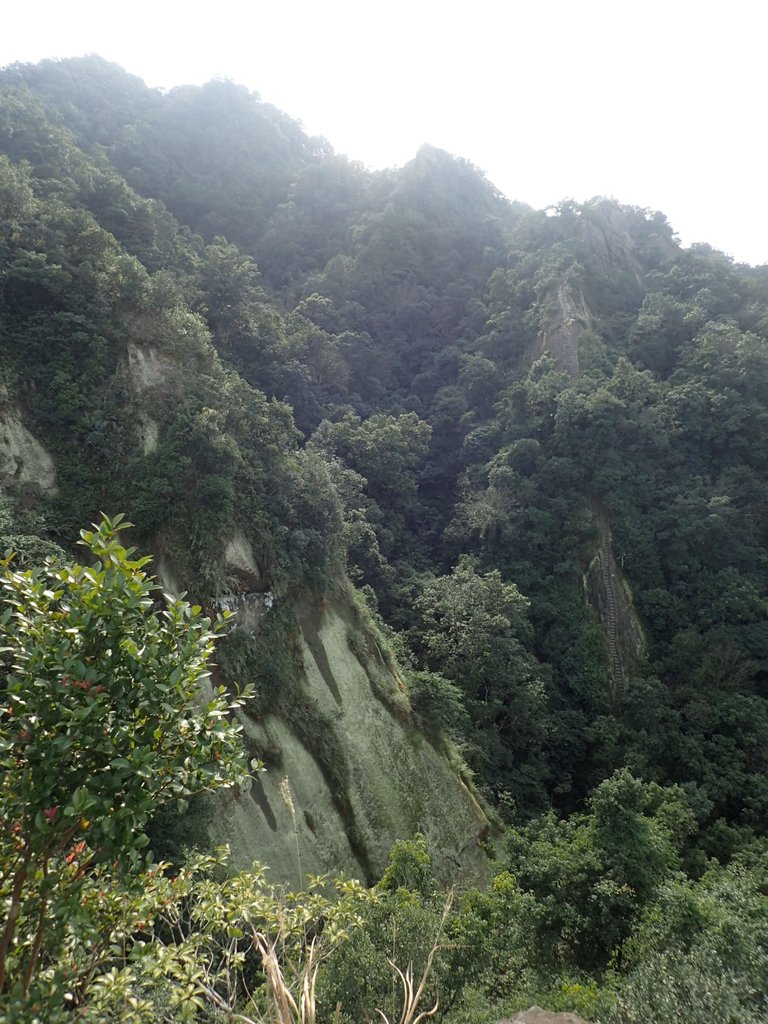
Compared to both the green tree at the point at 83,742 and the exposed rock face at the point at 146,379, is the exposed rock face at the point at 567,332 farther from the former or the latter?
the green tree at the point at 83,742

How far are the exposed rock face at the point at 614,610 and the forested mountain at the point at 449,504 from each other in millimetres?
101

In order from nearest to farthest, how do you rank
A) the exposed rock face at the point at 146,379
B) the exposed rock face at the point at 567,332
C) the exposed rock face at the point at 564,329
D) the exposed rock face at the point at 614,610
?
the exposed rock face at the point at 146,379 → the exposed rock face at the point at 614,610 → the exposed rock face at the point at 567,332 → the exposed rock face at the point at 564,329

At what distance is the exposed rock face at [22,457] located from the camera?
12.3 m

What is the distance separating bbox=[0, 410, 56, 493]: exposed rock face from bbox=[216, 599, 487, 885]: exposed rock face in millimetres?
7060

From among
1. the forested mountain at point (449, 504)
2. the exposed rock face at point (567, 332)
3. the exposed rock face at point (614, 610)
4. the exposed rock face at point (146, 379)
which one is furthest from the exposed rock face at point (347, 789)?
the exposed rock face at point (567, 332)

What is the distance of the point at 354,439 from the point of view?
27.7 m

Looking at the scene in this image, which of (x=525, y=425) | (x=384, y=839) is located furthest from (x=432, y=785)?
(x=525, y=425)

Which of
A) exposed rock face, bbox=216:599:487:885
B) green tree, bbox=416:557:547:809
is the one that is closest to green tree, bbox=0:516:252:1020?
exposed rock face, bbox=216:599:487:885

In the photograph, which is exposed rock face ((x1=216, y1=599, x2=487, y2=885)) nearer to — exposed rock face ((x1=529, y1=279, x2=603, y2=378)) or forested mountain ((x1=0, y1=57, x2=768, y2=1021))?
forested mountain ((x1=0, y1=57, x2=768, y2=1021))

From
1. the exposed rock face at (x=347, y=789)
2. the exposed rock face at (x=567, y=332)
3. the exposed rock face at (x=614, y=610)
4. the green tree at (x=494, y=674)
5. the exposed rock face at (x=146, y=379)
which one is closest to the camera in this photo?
the exposed rock face at (x=347, y=789)

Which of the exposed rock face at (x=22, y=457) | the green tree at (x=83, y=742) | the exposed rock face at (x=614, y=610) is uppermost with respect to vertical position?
the exposed rock face at (x=22, y=457)

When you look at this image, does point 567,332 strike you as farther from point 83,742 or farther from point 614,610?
point 83,742

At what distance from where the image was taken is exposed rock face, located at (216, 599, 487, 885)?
12453mm

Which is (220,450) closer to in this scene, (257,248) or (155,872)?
(155,872)
